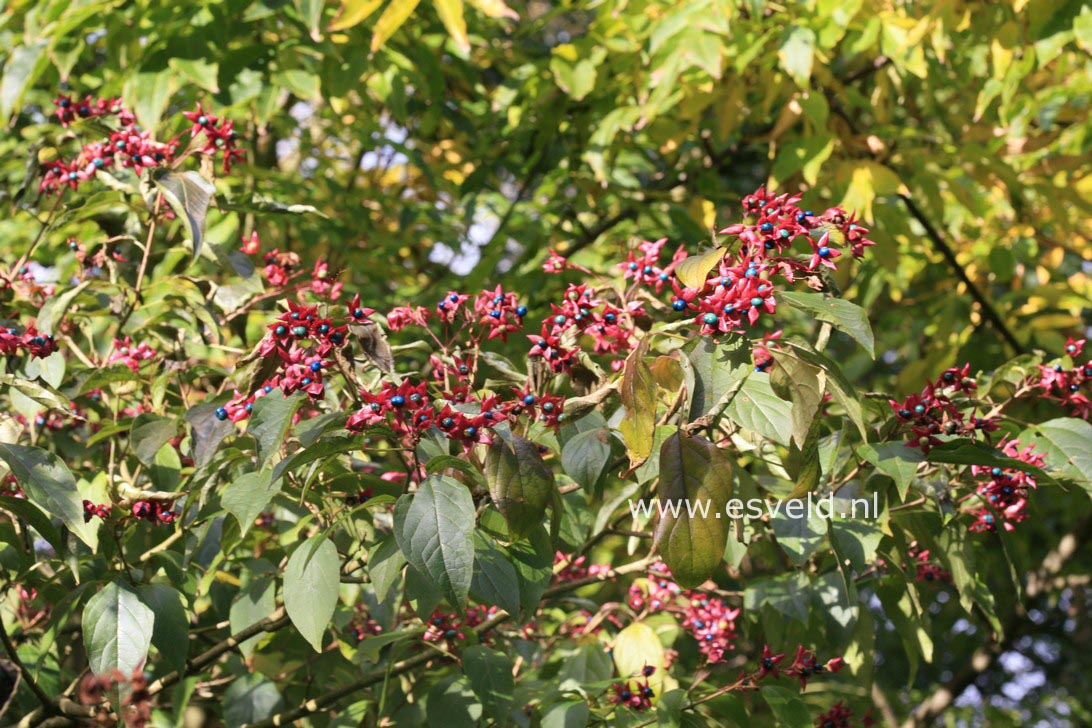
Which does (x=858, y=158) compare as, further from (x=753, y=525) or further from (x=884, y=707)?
(x=884, y=707)

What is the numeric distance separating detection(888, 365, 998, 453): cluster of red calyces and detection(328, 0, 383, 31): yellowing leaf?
1.26m

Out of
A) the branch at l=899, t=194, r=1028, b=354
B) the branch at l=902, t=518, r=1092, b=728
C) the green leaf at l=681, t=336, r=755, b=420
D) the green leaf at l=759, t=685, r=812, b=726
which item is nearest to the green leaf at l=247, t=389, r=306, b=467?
the green leaf at l=681, t=336, r=755, b=420

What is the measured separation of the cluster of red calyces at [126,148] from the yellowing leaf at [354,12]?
0.37 meters

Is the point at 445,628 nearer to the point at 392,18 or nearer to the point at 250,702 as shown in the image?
the point at 250,702

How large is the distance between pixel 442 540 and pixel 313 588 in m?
0.24

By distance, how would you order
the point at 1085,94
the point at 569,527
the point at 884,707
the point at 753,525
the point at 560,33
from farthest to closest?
1. the point at 560,33
2. the point at 884,707
3. the point at 1085,94
4. the point at 753,525
5. the point at 569,527

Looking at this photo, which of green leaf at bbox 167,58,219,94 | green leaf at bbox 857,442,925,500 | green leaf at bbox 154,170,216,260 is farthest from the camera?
green leaf at bbox 167,58,219,94

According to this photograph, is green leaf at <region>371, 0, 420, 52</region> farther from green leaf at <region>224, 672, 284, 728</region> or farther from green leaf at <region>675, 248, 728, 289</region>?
green leaf at <region>224, 672, 284, 728</region>

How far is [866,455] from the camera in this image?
1430 mm

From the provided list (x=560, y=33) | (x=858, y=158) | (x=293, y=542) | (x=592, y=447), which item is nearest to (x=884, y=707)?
(x=858, y=158)

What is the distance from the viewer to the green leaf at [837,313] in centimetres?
121

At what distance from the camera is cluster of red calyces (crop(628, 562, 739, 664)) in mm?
1984

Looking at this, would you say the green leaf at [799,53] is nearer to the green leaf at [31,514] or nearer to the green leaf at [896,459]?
the green leaf at [896,459]

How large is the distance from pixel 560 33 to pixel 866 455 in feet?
17.1
